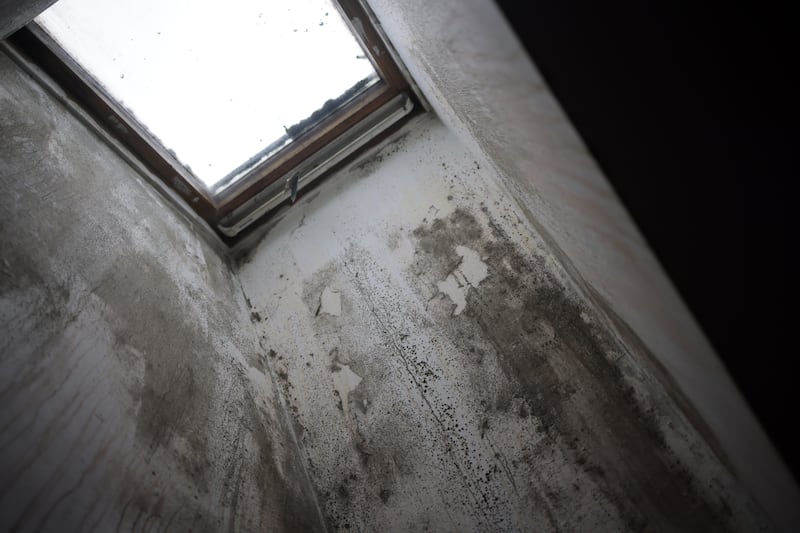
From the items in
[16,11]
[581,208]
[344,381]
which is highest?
[16,11]

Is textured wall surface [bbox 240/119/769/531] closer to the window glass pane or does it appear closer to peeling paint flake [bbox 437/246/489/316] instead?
peeling paint flake [bbox 437/246/489/316]

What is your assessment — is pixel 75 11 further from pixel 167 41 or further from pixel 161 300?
pixel 161 300

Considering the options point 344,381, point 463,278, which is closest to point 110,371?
point 344,381

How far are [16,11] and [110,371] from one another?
0.77 metres

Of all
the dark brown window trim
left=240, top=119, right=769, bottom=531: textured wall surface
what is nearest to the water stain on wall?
left=240, top=119, right=769, bottom=531: textured wall surface

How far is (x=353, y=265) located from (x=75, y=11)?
1.24m

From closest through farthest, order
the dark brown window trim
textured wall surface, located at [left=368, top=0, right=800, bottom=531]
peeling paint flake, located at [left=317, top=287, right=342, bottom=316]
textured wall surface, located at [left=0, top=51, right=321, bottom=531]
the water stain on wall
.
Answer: textured wall surface, located at [left=368, top=0, right=800, bottom=531]
textured wall surface, located at [left=0, top=51, right=321, bottom=531]
the water stain on wall
the dark brown window trim
peeling paint flake, located at [left=317, top=287, right=342, bottom=316]

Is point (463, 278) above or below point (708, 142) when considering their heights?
below

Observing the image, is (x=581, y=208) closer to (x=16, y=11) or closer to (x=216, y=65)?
(x=16, y=11)

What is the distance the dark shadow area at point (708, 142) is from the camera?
1.30 ft

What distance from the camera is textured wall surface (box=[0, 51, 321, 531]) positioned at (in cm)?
75

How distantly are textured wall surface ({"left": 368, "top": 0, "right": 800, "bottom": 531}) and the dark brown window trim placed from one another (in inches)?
27.4

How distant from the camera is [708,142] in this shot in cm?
42

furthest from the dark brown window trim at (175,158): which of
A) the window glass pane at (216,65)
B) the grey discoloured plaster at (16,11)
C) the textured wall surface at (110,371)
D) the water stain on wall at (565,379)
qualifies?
the water stain on wall at (565,379)
